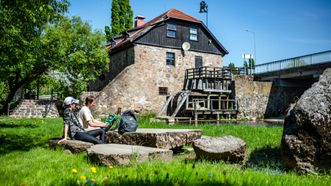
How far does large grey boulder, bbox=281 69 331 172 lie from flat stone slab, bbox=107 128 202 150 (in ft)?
7.37

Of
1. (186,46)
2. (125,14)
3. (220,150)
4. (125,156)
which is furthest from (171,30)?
(125,156)

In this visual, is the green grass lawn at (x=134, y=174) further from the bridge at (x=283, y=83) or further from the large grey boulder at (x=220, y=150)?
the bridge at (x=283, y=83)

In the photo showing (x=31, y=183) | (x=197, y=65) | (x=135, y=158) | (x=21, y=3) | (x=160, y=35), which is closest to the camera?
(x=31, y=183)

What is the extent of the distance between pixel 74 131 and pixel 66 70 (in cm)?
1856

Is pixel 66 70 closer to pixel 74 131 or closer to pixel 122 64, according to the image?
pixel 122 64

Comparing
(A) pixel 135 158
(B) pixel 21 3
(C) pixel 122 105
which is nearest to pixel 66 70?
(C) pixel 122 105

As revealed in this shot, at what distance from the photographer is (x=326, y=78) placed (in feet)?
17.5

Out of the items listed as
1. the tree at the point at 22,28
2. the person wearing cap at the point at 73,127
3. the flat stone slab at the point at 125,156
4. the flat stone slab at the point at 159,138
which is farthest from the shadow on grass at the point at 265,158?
the tree at the point at 22,28

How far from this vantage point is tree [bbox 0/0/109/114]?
8539 millimetres

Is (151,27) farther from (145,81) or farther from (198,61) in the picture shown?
(198,61)

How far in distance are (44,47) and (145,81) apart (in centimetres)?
893

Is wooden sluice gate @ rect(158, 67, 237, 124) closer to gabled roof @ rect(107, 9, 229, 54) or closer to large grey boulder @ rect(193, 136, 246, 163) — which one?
gabled roof @ rect(107, 9, 229, 54)

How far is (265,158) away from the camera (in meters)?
6.52

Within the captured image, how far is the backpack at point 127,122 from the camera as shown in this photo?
23.1ft
